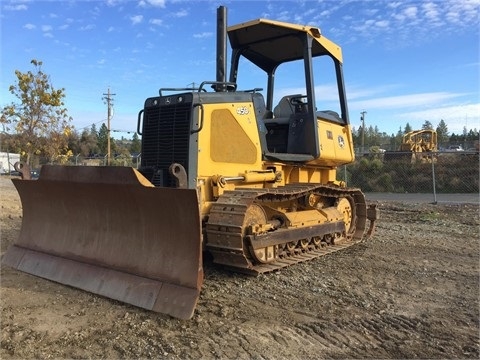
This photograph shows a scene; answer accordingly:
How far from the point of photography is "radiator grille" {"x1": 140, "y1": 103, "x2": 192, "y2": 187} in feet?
17.9

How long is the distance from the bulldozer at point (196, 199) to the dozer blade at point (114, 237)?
14 millimetres

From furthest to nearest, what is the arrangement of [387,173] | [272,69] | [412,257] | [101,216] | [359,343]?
[387,173]
[272,69]
[412,257]
[101,216]
[359,343]

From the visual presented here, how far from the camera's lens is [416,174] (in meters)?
21.8

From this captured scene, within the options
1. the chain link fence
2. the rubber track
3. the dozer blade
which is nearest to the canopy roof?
the rubber track

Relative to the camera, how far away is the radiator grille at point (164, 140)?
17.9ft

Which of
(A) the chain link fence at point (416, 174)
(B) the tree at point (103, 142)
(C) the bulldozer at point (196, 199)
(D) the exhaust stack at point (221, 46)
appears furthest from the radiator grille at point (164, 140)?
(B) the tree at point (103, 142)

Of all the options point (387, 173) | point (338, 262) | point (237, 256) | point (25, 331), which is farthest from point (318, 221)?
point (387, 173)

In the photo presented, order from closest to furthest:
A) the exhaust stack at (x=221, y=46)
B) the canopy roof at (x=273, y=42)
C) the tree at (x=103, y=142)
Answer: the exhaust stack at (x=221, y=46), the canopy roof at (x=273, y=42), the tree at (x=103, y=142)

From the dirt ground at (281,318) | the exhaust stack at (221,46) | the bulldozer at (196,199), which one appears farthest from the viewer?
the exhaust stack at (221,46)

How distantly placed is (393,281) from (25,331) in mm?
4051

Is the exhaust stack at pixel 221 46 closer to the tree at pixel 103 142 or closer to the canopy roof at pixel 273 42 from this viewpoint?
the canopy roof at pixel 273 42

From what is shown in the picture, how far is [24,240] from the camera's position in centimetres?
629

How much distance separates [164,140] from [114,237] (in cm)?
132

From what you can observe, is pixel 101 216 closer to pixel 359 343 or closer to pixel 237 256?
pixel 237 256
